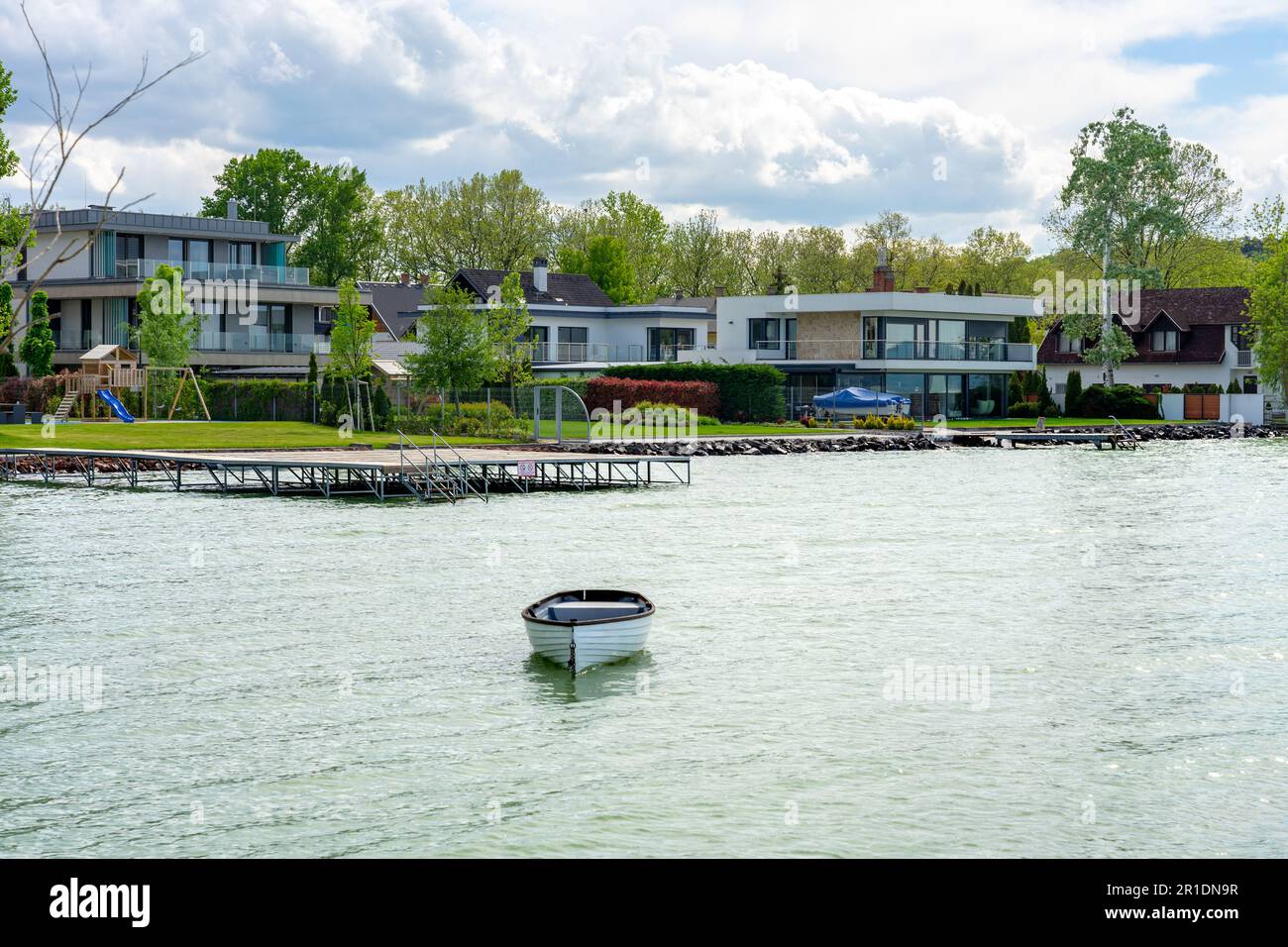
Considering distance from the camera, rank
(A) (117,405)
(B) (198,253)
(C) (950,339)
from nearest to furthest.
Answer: (A) (117,405) < (B) (198,253) < (C) (950,339)

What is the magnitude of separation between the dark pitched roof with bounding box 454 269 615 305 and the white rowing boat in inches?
2881

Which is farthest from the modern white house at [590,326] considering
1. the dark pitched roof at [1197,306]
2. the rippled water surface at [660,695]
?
the rippled water surface at [660,695]

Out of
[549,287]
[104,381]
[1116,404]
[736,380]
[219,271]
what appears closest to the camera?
[104,381]

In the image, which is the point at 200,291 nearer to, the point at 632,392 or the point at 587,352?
the point at 587,352

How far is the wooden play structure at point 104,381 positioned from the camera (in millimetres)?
69500

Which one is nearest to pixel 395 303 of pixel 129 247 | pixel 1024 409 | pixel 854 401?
pixel 129 247

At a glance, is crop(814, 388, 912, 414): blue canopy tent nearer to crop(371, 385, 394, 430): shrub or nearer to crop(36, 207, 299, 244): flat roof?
crop(371, 385, 394, 430): shrub

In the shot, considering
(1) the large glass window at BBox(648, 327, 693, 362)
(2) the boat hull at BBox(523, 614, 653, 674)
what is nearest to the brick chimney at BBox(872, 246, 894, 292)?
(1) the large glass window at BBox(648, 327, 693, 362)

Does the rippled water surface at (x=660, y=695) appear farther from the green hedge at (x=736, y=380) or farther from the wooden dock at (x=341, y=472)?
the green hedge at (x=736, y=380)

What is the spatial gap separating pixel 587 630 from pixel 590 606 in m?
1.13

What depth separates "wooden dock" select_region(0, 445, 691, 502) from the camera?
48500mm

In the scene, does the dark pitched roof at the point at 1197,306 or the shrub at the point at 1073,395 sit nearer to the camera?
the shrub at the point at 1073,395

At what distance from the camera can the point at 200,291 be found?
83.1 m
